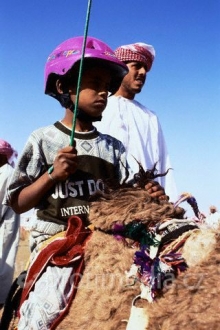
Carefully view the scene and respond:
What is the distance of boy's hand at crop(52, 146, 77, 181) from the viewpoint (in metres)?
2.61

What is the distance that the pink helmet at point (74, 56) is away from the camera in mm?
Answer: 2934

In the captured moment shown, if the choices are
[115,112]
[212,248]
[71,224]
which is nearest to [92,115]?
[71,224]

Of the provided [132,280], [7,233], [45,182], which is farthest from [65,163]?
[7,233]

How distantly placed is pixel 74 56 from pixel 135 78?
3.12 meters

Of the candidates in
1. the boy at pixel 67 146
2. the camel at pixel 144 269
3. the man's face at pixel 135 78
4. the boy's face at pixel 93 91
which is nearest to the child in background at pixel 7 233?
the man's face at pixel 135 78

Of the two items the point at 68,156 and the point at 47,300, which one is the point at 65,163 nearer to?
the point at 68,156

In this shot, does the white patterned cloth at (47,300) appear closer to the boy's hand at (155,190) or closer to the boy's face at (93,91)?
the boy's hand at (155,190)

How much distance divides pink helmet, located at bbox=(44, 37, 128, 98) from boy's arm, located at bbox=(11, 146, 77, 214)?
57cm

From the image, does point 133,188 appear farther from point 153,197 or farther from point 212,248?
point 212,248

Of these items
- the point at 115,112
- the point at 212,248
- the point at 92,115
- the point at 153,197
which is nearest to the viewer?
the point at 212,248

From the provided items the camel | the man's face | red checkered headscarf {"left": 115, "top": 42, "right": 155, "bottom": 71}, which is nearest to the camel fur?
the camel

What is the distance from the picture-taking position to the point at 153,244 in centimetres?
218

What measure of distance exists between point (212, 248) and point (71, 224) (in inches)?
32.6

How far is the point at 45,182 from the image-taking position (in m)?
2.70
